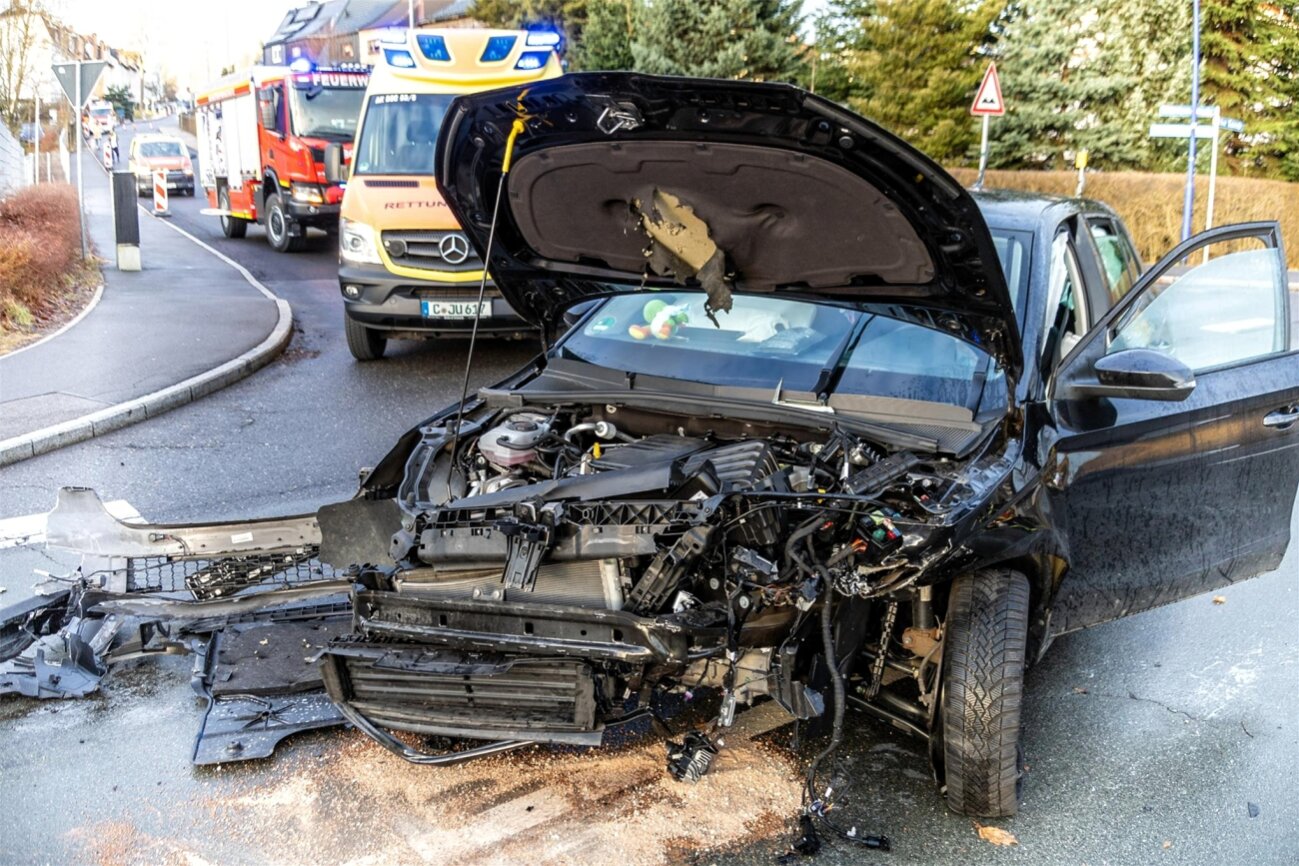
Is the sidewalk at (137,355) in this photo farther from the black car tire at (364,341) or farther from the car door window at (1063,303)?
the car door window at (1063,303)

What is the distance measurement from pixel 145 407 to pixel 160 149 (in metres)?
30.2

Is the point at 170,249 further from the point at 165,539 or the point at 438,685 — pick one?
the point at 438,685

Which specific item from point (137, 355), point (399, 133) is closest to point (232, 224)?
point (399, 133)

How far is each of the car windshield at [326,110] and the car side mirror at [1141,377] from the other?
16.0 m

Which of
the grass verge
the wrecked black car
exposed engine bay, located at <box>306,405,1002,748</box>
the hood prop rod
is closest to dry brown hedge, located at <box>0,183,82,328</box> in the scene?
the grass verge

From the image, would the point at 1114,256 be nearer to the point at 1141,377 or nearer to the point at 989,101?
the point at 1141,377

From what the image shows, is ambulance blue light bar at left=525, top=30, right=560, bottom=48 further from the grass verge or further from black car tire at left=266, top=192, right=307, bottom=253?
black car tire at left=266, top=192, right=307, bottom=253

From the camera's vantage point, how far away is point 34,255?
12820 mm

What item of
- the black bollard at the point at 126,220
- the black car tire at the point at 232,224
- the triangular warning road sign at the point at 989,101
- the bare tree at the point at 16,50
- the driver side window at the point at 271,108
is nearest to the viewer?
the black bollard at the point at 126,220

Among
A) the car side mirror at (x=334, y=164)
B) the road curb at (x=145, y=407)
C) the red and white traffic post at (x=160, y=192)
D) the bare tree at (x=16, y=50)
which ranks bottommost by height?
the road curb at (x=145, y=407)

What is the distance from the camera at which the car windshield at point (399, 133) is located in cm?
1080

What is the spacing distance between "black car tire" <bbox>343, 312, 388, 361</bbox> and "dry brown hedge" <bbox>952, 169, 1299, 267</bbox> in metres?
14.9

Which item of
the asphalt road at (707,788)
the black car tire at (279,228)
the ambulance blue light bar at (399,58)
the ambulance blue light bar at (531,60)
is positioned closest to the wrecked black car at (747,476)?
the asphalt road at (707,788)

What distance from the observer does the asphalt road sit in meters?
3.31
